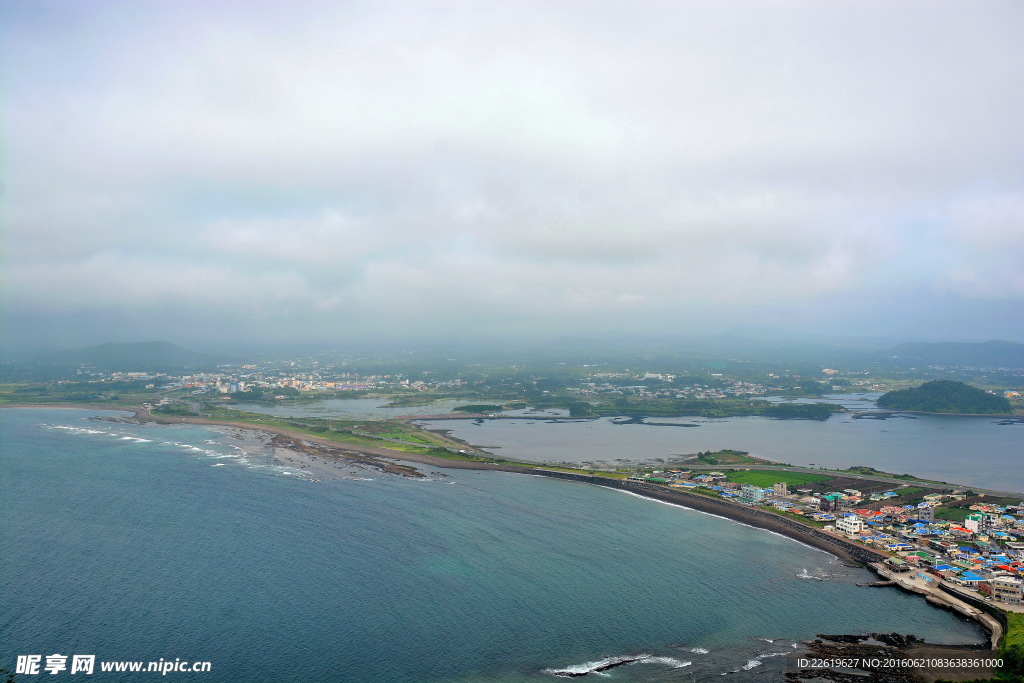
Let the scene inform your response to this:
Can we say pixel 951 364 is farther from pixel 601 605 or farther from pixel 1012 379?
pixel 601 605

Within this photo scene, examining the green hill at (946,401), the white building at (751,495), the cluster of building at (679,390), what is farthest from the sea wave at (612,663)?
the green hill at (946,401)

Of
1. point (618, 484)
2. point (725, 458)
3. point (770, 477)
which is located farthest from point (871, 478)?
point (618, 484)

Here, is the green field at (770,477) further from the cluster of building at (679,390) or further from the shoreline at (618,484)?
the cluster of building at (679,390)

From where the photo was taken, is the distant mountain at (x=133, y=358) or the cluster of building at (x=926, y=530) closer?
the cluster of building at (x=926, y=530)

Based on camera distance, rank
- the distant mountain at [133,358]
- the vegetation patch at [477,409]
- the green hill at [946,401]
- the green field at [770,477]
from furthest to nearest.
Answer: the distant mountain at [133,358] → the green hill at [946,401] → the vegetation patch at [477,409] → the green field at [770,477]

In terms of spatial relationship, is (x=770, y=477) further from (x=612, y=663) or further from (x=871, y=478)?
(x=612, y=663)

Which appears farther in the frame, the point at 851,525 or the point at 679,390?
the point at 679,390
